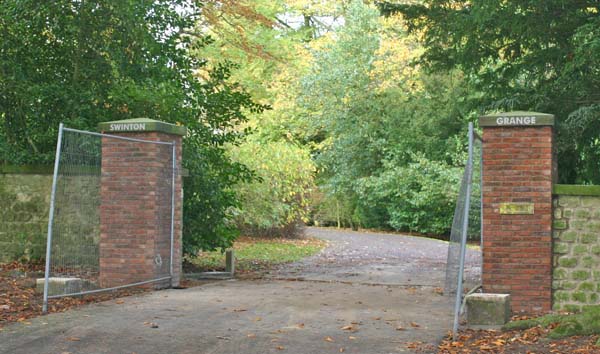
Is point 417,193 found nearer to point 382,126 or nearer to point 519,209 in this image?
point 382,126

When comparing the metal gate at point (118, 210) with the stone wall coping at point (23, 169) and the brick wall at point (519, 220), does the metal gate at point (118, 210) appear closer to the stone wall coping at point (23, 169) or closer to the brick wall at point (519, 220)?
the stone wall coping at point (23, 169)

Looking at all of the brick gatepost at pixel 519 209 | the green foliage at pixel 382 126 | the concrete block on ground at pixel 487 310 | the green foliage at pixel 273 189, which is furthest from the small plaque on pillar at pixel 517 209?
the green foliage at pixel 382 126

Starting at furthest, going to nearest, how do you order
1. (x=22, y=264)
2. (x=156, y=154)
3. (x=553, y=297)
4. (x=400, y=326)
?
1. (x=22, y=264)
2. (x=156, y=154)
3. (x=553, y=297)
4. (x=400, y=326)

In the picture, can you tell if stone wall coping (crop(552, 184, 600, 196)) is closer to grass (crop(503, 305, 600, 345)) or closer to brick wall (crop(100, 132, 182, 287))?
grass (crop(503, 305, 600, 345))

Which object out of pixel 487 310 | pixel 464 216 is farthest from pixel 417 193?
pixel 464 216

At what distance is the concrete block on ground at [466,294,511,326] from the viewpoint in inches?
349

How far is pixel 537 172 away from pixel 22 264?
8178 millimetres

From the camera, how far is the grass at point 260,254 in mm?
16500

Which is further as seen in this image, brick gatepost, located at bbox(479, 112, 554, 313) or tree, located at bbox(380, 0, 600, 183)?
tree, located at bbox(380, 0, 600, 183)

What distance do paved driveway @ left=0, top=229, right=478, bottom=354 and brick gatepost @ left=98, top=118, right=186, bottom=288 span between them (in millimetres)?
708


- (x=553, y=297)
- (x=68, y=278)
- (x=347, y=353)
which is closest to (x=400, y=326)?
(x=347, y=353)

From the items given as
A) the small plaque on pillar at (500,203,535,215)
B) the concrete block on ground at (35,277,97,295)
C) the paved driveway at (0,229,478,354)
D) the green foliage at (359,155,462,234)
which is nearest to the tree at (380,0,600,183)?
the small plaque on pillar at (500,203,535,215)

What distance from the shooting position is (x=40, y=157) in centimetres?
1385

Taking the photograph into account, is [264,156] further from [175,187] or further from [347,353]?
[347,353]
